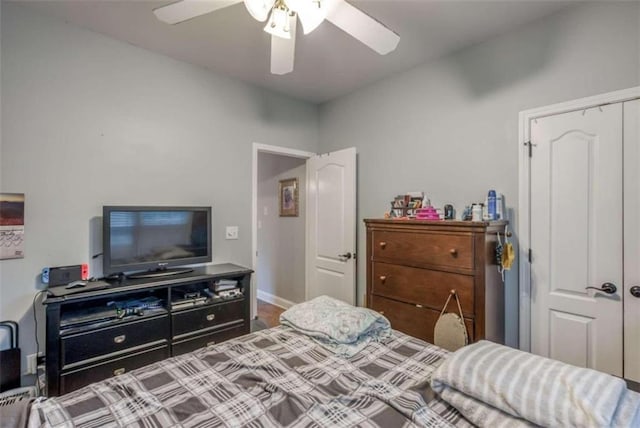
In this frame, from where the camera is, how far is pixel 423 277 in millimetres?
2277

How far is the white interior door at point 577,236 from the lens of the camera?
1936 mm

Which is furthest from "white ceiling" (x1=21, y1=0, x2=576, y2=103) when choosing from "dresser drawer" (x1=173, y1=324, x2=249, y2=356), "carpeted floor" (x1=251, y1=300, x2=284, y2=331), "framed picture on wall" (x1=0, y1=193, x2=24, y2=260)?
"carpeted floor" (x1=251, y1=300, x2=284, y2=331)

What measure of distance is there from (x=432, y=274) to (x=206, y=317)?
5.85ft

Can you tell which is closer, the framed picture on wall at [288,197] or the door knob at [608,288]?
the door knob at [608,288]

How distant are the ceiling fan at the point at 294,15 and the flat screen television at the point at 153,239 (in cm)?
147

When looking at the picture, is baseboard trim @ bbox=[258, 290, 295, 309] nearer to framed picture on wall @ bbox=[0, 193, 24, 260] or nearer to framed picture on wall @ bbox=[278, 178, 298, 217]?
framed picture on wall @ bbox=[278, 178, 298, 217]

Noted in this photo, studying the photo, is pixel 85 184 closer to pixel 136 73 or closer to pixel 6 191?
pixel 6 191

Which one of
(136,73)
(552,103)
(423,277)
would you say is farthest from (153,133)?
(552,103)

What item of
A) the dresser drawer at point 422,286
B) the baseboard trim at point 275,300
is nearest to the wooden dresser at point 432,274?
the dresser drawer at point 422,286

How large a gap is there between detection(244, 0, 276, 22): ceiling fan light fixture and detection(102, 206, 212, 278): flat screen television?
5.56ft

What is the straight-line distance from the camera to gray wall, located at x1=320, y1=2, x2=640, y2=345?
1984 millimetres

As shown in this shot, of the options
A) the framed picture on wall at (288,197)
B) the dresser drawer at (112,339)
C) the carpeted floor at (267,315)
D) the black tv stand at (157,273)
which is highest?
the framed picture on wall at (288,197)

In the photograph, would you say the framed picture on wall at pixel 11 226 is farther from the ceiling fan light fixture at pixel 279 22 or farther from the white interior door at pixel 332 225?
the white interior door at pixel 332 225

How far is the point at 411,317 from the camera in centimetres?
234
